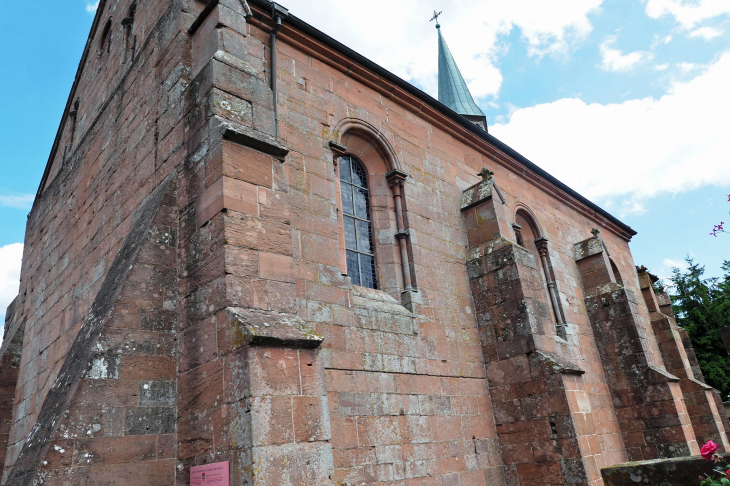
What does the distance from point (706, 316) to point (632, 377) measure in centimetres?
1807

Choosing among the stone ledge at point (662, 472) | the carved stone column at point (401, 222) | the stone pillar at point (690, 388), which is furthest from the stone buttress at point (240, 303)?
the stone pillar at point (690, 388)

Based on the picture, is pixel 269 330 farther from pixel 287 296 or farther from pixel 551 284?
pixel 551 284

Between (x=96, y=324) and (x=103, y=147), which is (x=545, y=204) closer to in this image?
(x=103, y=147)

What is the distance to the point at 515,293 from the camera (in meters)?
8.19

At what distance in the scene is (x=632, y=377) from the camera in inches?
462

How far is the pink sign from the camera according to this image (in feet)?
13.0

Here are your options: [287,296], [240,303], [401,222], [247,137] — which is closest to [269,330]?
[240,303]

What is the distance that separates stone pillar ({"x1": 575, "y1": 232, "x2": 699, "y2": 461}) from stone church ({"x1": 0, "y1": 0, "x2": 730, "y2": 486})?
Result: 0.15 feet

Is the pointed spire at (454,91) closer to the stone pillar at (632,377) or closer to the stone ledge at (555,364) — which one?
the stone pillar at (632,377)

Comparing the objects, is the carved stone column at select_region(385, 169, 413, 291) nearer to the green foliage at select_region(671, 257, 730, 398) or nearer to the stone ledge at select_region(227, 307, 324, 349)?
the stone ledge at select_region(227, 307, 324, 349)

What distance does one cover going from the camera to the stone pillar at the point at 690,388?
1355 centimetres

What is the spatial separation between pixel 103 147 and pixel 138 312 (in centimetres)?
450

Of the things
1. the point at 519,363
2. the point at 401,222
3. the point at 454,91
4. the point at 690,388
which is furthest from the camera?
the point at 454,91

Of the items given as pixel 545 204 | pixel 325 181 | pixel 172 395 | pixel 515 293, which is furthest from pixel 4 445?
pixel 545 204
